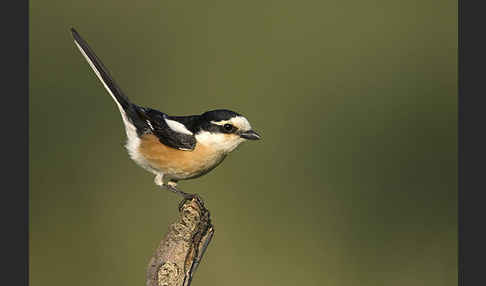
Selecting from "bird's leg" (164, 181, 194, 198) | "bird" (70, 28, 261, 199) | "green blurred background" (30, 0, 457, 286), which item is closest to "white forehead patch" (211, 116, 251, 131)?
"bird" (70, 28, 261, 199)

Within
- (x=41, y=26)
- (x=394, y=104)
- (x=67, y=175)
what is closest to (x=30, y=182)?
(x=67, y=175)

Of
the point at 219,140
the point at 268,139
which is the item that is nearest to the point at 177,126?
the point at 219,140

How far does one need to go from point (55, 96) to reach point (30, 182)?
87 cm

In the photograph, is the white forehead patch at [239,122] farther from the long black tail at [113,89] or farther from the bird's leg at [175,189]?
the long black tail at [113,89]

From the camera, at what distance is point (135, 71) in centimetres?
635

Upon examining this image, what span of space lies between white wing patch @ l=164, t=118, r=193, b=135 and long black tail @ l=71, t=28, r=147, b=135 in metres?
0.16

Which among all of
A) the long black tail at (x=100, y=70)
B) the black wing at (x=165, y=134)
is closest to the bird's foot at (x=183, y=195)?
the black wing at (x=165, y=134)

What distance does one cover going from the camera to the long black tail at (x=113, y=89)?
409 cm

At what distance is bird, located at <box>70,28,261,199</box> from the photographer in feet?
13.1

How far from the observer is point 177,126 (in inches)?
166

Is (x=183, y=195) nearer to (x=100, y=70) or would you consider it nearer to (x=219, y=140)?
(x=219, y=140)

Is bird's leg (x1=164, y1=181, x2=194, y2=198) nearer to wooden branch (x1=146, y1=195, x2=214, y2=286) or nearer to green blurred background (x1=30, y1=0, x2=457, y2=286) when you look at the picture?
wooden branch (x1=146, y1=195, x2=214, y2=286)

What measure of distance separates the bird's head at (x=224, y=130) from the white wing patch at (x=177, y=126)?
0.13 meters

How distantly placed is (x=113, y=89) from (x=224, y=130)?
781 millimetres
